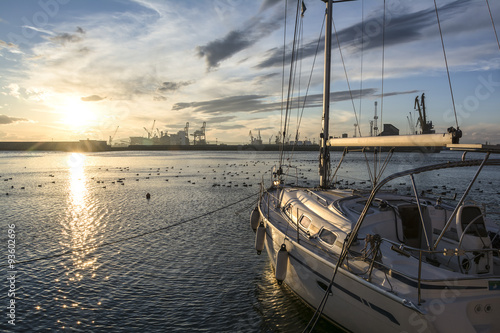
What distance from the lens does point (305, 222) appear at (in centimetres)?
1311

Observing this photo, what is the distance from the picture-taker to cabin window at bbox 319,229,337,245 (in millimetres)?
10961

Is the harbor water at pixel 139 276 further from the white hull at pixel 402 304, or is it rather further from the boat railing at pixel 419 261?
the boat railing at pixel 419 261

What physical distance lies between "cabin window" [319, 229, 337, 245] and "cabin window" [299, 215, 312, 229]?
118 cm

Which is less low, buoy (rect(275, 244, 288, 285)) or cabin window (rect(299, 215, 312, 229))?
cabin window (rect(299, 215, 312, 229))

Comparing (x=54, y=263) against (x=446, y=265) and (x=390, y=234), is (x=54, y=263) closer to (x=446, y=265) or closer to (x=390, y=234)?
(x=390, y=234)

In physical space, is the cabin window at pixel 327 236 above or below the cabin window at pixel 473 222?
below

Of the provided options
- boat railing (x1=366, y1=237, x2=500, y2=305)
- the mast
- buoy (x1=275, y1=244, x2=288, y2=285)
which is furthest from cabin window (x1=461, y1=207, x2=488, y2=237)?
the mast

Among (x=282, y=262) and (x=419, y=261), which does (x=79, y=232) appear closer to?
(x=282, y=262)

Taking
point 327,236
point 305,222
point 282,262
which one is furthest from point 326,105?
point 282,262

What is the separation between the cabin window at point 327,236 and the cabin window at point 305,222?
3.87 feet

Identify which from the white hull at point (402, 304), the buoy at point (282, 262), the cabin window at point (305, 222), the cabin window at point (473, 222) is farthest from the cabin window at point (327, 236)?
the cabin window at point (473, 222)

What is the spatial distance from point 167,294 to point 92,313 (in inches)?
117

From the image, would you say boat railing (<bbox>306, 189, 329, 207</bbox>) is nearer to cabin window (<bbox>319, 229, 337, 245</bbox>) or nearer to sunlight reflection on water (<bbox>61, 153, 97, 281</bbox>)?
cabin window (<bbox>319, 229, 337, 245</bbox>)

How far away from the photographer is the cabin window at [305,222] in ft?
42.2
